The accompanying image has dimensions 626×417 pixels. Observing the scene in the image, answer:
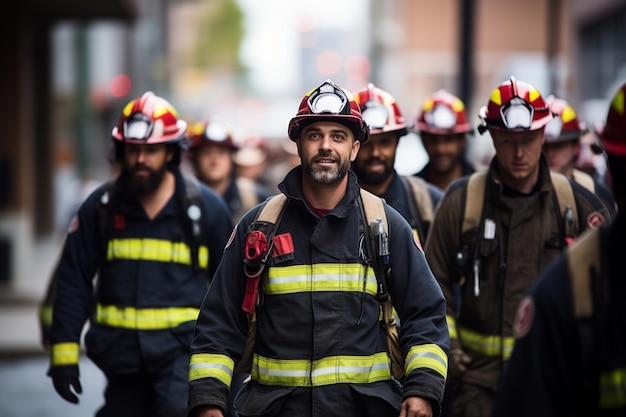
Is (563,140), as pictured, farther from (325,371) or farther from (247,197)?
(325,371)

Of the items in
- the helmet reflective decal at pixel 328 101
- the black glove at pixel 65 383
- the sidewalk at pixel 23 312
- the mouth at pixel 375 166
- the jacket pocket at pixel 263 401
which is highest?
the helmet reflective decal at pixel 328 101

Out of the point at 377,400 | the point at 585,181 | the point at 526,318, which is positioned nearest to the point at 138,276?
the point at 377,400

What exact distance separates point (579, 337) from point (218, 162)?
692cm

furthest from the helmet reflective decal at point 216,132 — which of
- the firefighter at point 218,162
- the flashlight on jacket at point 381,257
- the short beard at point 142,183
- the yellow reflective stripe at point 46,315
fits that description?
the flashlight on jacket at point 381,257

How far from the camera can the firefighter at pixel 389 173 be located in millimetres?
6750

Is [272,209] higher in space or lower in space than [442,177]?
higher

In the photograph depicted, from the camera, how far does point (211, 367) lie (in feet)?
15.4

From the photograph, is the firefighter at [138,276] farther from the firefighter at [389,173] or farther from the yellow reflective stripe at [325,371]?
the yellow reflective stripe at [325,371]

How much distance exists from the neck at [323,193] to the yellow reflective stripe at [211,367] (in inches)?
29.5

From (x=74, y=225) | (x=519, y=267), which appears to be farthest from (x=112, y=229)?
(x=519, y=267)

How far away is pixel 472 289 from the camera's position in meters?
6.06

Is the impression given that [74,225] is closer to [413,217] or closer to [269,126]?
[413,217]

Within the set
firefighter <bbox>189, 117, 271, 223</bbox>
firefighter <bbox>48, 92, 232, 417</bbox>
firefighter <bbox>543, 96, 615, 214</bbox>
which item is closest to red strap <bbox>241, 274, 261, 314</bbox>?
firefighter <bbox>48, 92, 232, 417</bbox>

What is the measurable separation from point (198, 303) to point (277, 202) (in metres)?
1.66
